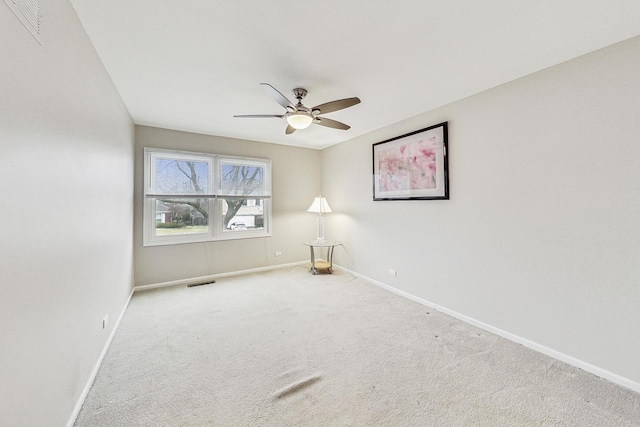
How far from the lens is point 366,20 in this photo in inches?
64.1

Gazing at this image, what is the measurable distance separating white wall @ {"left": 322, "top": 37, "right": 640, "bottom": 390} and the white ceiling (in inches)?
10.8

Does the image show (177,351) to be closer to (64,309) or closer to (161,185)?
(64,309)

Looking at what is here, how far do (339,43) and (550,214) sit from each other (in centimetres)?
226

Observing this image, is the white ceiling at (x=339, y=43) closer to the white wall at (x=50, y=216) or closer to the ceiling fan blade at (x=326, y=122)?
the ceiling fan blade at (x=326, y=122)

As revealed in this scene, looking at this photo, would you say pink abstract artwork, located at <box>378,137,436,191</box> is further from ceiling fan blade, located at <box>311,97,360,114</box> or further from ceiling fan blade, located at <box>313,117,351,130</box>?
ceiling fan blade, located at <box>311,97,360,114</box>

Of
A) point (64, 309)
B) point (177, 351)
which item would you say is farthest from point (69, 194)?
point (177, 351)

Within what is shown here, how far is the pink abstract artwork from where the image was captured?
3.05 meters

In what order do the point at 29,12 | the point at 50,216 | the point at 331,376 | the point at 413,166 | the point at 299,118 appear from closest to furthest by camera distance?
1. the point at 29,12
2. the point at 50,216
3. the point at 331,376
4. the point at 299,118
5. the point at 413,166

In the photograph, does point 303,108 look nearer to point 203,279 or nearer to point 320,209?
point 320,209

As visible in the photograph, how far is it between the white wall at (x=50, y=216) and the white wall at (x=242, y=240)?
69.6 inches

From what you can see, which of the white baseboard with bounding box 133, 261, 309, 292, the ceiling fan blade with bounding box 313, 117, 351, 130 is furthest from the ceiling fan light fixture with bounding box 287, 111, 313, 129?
the white baseboard with bounding box 133, 261, 309, 292

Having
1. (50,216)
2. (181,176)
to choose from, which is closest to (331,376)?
(50,216)

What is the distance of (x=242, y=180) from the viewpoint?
451 centimetres

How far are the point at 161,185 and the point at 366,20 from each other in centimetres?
366
